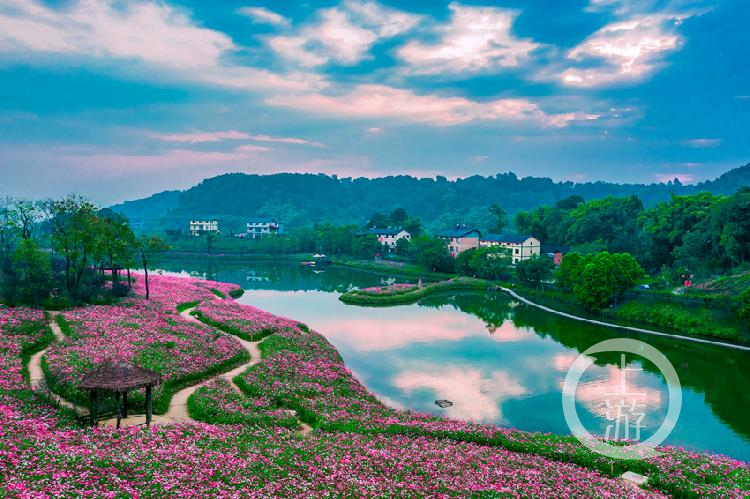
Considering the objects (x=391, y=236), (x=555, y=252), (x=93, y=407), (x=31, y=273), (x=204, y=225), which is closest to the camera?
(x=93, y=407)

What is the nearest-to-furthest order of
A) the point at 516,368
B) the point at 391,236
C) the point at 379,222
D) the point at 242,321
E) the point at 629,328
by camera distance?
the point at 516,368 < the point at 242,321 < the point at 629,328 < the point at 391,236 < the point at 379,222

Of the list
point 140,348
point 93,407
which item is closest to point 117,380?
point 93,407

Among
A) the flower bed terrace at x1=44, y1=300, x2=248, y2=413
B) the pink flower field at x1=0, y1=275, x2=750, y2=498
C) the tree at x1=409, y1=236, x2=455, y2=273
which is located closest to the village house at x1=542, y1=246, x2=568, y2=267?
the tree at x1=409, y1=236, x2=455, y2=273

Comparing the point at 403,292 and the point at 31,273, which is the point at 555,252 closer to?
the point at 403,292

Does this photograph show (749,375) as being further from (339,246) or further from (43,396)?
(339,246)

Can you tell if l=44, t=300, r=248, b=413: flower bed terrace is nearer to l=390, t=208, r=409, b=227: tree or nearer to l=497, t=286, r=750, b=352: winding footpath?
l=497, t=286, r=750, b=352: winding footpath

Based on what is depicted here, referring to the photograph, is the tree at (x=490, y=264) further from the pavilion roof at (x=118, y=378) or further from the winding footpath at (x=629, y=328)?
the pavilion roof at (x=118, y=378)

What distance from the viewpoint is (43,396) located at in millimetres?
18406

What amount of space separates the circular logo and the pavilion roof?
16609mm

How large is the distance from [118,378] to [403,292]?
169 feet

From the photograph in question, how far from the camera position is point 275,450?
15.5 meters

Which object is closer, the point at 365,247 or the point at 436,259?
the point at 436,259

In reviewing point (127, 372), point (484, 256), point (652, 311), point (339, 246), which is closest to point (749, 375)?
point (652, 311)

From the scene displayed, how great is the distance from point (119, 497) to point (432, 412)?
17.1m
